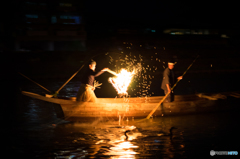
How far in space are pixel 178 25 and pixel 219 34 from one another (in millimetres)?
5734

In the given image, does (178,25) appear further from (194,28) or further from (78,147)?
(78,147)

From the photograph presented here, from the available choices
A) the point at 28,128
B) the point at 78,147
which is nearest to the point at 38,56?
the point at 28,128

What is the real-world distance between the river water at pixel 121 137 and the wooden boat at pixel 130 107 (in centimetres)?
24

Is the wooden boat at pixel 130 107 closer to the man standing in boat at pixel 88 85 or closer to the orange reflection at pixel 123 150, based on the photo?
the man standing in boat at pixel 88 85

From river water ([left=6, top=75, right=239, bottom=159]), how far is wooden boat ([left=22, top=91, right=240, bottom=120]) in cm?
Answer: 24

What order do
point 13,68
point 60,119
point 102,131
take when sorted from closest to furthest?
1. point 102,131
2. point 60,119
3. point 13,68

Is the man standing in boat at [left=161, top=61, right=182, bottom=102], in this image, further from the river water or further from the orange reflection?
the orange reflection

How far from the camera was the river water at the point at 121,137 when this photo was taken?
7.52 m

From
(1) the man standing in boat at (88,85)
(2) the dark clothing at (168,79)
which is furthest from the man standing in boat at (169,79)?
(1) the man standing in boat at (88,85)

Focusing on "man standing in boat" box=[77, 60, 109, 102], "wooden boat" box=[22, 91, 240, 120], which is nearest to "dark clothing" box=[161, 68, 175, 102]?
"wooden boat" box=[22, 91, 240, 120]

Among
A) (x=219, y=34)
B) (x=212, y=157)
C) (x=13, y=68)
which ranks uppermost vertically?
(x=219, y=34)

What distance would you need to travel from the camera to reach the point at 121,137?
9.00 meters

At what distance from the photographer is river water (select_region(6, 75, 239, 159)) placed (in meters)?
7.52

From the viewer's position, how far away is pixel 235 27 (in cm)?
4484
